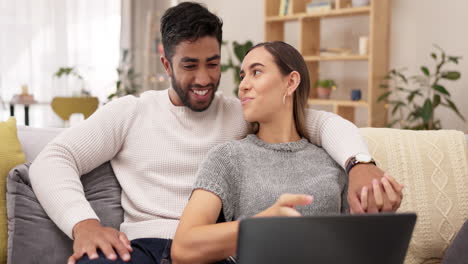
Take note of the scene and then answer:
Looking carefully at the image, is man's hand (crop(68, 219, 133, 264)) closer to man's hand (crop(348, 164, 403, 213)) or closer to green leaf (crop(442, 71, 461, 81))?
man's hand (crop(348, 164, 403, 213))

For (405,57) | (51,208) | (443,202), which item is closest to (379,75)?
(405,57)

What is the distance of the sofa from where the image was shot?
1.79 m

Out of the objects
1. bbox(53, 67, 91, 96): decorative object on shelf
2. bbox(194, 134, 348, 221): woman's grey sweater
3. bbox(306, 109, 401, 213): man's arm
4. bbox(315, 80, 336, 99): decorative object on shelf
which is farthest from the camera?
bbox(53, 67, 91, 96): decorative object on shelf

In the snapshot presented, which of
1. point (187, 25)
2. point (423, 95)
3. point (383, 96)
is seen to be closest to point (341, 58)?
point (383, 96)

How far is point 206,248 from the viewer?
1227 mm

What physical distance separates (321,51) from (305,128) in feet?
10.5

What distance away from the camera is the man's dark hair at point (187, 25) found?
1747 mm

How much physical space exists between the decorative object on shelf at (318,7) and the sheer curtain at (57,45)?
2612 millimetres

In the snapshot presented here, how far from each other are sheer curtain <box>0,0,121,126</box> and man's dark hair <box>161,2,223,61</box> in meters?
4.50

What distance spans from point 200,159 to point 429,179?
0.76m

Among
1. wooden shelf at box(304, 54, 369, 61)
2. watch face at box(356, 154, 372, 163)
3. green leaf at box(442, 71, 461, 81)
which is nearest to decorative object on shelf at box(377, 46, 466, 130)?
green leaf at box(442, 71, 461, 81)

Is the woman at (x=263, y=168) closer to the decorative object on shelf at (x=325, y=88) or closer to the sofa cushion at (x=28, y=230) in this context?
the sofa cushion at (x=28, y=230)

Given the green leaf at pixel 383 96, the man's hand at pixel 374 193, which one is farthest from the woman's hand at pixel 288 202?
the green leaf at pixel 383 96

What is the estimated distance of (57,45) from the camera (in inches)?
239
